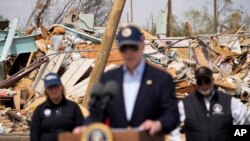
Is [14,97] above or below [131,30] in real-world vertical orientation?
below

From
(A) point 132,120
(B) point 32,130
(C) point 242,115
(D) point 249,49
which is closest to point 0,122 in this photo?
(B) point 32,130

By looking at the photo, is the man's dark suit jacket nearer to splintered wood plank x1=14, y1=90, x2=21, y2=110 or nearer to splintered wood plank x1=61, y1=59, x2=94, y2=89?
splintered wood plank x1=14, y1=90, x2=21, y2=110

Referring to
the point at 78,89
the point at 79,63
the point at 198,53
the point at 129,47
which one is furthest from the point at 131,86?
the point at 198,53

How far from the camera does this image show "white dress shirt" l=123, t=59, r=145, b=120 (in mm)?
3295

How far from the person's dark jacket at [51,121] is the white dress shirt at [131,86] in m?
1.91

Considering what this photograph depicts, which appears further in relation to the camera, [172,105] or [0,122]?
[0,122]

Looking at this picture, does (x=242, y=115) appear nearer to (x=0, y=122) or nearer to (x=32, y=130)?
(x=32, y=130)

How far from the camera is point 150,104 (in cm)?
330

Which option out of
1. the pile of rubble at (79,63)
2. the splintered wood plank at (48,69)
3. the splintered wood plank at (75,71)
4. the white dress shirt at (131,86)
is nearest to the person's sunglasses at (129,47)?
the white dress shirt at (131,86)

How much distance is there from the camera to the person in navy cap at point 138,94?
10.6 feet

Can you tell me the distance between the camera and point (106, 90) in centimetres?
299

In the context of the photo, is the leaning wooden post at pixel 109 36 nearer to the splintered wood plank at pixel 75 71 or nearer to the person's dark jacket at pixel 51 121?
the person's dark jacket at pixel 51 121

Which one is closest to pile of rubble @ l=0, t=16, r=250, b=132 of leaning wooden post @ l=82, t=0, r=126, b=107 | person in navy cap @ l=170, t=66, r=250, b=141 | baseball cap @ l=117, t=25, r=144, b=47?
leaning wooden post @ l=82, t=0, r=126, b=107

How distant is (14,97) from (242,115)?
9.20m
